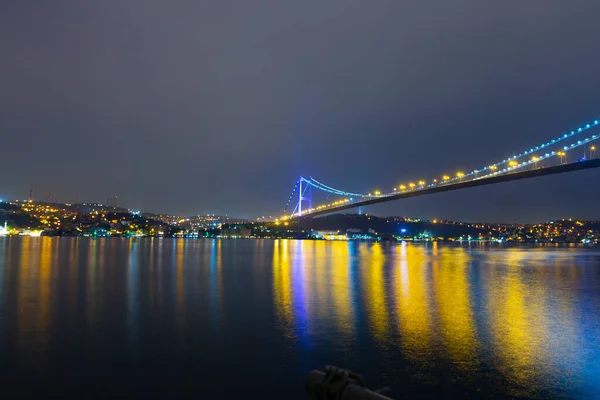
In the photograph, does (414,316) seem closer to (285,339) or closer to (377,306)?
(377,306)

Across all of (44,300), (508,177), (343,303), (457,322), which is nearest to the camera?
(457,322)

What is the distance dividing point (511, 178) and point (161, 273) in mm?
33428

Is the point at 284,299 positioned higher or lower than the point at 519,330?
higher

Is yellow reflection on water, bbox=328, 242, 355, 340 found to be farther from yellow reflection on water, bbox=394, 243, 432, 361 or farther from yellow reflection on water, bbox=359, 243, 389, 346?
yellow reflection on water, bbox=394, 243, 432, 361

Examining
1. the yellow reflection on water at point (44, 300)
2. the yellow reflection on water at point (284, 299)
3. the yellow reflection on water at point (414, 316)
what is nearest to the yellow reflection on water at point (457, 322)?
the yellow reflection on water at point (414, 316)

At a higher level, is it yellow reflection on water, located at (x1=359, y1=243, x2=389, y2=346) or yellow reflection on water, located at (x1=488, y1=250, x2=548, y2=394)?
yellow reflection on water, located at (x1=359, y1=243, x2=389, y2=346)

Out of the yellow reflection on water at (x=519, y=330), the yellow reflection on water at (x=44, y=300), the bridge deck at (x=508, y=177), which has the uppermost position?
the bridge deck at (x=508, y=177)

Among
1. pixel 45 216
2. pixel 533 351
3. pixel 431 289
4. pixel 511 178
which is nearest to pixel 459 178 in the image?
pixel 511 178

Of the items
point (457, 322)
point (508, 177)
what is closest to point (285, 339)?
point (457, 322)

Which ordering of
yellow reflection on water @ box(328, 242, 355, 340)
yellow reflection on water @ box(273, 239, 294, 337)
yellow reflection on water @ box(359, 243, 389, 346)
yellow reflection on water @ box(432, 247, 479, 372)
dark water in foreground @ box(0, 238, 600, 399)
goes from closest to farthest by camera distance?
dark water in foreground @ box(0, 238, 600, 399) < yellow reflection on water @ box(432, 247, 479, 372) < yellow reflection on water @ box(359, 243, 389, 346) < yellow reflection on water @ box(328, 242, 355, 340) < yellow reflection on water @ box(273, 239, 294, 337)

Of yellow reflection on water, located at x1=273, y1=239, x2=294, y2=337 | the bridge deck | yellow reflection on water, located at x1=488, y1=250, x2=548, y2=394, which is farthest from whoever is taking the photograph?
the bridge deck

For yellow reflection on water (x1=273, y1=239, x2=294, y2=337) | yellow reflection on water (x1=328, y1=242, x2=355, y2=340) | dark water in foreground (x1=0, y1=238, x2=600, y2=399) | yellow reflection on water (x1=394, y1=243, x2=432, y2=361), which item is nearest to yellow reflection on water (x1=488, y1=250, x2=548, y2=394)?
dark water in foreground (x1=0, y1=238, x2=600, y2=399)

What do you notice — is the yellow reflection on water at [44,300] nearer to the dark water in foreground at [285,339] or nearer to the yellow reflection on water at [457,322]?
the dark water in foreground at [285,339]

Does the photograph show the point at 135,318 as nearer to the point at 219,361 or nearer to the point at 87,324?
the point at 87,324
